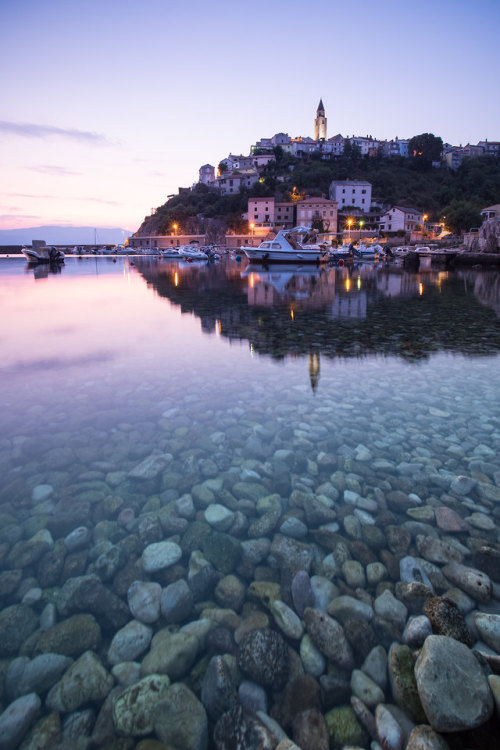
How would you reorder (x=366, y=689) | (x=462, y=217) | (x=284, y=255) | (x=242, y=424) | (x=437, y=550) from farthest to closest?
(x=462, y=217) < (x=284, y=255) < (x=242, y=424) < (x=437, y=550) < (x=366, y=689)

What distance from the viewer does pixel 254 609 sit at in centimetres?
277

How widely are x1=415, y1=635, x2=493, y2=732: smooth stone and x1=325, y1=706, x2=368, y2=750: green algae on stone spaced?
1.18ft

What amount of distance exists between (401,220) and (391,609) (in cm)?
10778

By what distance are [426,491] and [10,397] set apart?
21.6 ft

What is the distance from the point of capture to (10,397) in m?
6.88

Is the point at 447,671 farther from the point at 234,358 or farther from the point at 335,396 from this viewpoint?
the point at 234,358

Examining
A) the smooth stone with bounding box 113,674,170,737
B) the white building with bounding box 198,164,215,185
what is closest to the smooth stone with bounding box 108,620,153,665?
the smooth stone with bounding box 113,674,170,737

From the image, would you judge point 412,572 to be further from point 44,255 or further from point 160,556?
point 44,255

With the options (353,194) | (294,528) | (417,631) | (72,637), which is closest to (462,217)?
(353,194)

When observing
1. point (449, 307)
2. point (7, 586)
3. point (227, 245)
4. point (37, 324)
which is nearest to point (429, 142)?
point (227, 245)

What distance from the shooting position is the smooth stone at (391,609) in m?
2.64

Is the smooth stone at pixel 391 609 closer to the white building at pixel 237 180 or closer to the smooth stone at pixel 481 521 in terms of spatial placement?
the smooth stone at pixel 481 521

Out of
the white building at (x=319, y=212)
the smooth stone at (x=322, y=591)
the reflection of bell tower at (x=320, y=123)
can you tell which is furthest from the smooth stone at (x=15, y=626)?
the reflection of bell tower at (x=320, y=123)

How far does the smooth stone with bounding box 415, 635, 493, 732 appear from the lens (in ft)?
6.20
